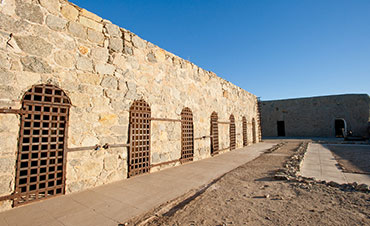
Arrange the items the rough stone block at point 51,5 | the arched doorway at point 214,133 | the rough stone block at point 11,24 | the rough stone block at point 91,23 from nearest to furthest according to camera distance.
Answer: the rough stone block at point 11,24 < the rough stone block at point 51,5 < the rough stone block at point 91,23 < the arched doorway at point 214,133

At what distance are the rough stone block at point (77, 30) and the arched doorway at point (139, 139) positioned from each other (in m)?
1.73

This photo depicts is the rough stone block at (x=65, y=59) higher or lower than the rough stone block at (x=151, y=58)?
lower

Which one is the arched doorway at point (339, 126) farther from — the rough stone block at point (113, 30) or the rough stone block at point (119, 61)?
the rough stone block at point (113, 30)

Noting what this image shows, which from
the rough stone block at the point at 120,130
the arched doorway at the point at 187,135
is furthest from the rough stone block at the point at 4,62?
the arched doorway at the point at 187,135

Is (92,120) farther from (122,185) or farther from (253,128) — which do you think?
(253,128)

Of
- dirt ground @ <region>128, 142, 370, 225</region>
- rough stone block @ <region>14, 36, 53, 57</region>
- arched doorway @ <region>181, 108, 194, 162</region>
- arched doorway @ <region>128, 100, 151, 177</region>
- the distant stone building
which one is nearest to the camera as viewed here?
dirt ground @ <region>128, 142, 370, 225</region>

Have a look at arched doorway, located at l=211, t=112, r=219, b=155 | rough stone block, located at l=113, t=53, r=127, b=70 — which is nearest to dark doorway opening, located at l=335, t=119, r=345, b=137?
arched doorway, located at l=211, t=112, r=219, b=155

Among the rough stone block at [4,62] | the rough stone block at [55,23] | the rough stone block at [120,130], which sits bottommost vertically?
the rough stone block at [120,130]

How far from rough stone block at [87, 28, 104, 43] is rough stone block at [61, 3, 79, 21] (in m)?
0.32

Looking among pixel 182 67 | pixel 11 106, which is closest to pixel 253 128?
pixel 182 67

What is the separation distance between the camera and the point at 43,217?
2346 millimetres

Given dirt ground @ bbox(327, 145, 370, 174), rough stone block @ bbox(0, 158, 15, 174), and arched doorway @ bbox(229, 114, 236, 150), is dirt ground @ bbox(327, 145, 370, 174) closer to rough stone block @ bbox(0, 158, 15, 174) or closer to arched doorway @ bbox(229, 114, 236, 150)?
arched doorway @ bbox(229, 114, 236, 150)

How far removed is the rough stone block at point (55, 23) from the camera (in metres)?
3.17

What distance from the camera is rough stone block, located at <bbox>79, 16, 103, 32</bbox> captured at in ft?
11.9
